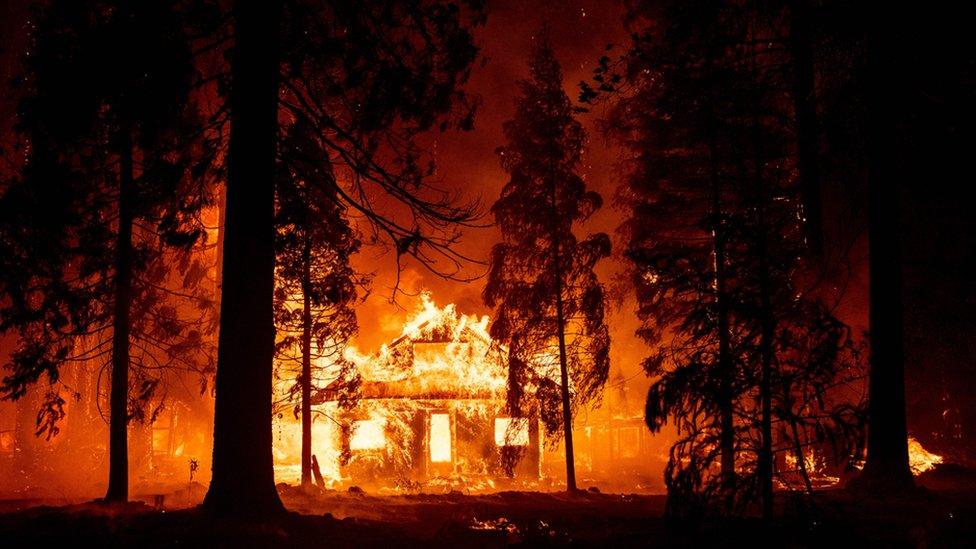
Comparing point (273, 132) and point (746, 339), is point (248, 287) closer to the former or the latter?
point (273, 132)

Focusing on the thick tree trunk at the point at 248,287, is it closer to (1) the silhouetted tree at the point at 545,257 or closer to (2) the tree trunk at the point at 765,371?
(2) the tree trunk at the point at 765,371

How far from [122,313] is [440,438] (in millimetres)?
17989

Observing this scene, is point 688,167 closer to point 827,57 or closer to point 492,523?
point 827,57

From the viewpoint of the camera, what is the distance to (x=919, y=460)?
1716 centimetres

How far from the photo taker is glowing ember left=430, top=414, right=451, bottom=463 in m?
28.9

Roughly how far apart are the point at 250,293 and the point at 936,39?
1249 cm

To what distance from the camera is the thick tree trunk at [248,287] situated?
8.43 metres

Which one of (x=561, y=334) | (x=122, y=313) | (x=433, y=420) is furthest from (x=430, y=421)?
(x=122, y=313)

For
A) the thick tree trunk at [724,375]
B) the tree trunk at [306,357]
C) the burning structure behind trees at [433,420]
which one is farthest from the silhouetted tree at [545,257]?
the thick tree trunk at [724,375]

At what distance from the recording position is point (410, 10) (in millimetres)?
10570

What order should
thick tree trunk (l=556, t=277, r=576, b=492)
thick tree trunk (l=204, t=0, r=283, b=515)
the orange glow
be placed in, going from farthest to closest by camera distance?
the orange glow → thick tree trunk (l=556, t=277, r=576, b=492) → thick tree trunk (l=204, t=0, r=283, b=515)

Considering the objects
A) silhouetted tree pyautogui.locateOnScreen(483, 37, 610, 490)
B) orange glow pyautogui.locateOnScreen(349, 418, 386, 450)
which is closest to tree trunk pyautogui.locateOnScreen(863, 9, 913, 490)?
silhouetted tree pyautogui.locateOnScreen(483, 37, 610, 490)

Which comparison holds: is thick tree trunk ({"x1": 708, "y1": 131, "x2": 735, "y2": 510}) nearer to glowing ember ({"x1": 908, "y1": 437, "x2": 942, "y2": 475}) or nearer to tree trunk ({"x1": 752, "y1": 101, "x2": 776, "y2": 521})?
tree trunk ({"x1": 752, "y1": 101, "x2": 776, "y2": 521})

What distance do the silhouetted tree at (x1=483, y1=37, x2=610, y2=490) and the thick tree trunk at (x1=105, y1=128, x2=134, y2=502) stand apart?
367 inches
